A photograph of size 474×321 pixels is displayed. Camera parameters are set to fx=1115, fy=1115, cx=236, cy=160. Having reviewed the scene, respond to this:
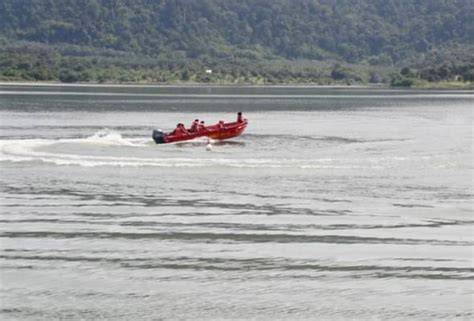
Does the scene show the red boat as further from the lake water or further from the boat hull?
the lake water

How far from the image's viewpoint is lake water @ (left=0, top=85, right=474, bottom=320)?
19.5m

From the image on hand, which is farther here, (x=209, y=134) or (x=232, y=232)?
(x=209, y=134)

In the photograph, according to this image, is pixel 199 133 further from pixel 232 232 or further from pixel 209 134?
pixel 232 232

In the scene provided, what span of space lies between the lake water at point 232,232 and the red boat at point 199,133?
4.17ft

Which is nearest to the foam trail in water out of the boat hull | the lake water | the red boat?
the lake water

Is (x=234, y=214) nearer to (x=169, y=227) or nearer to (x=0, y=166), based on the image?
(x=169, y=227)

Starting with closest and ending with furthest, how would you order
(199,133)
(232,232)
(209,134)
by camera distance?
(232,232) < (199,133) < (209,134)

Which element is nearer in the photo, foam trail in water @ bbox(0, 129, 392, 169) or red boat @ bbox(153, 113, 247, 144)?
foam trail in water @ bbox(0, 129, 392, 169)

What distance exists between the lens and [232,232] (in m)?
25.6

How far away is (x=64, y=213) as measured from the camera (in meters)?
28.3

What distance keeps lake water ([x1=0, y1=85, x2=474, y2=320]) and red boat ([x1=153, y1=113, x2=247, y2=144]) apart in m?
1.27

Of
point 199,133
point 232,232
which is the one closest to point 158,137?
point 199,133

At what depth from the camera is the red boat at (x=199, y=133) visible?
165ft

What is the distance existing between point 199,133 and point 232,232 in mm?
27693
